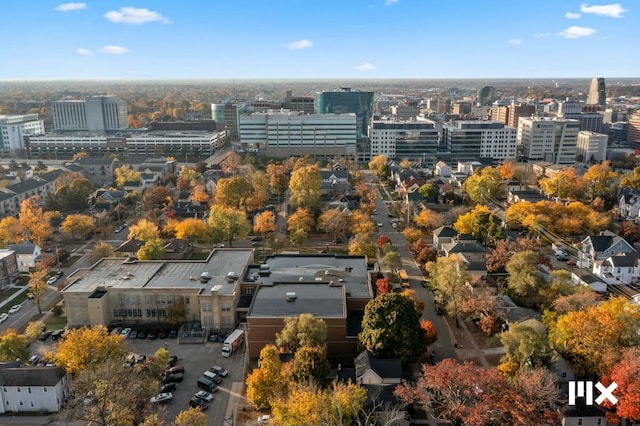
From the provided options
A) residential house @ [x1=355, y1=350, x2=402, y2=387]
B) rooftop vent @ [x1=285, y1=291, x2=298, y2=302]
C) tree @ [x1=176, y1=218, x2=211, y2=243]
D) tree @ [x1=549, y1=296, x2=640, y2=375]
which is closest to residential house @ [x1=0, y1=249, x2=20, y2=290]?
tree @ [x1=176, y1=218, x2=211, y2=243]

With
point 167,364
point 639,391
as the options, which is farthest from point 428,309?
point 167,364

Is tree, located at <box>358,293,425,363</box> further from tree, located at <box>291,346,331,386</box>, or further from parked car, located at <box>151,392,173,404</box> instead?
parked car, located at <box>151,392,173,404</box>

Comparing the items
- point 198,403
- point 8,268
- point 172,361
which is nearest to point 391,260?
point 172,361

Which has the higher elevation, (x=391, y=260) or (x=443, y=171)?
(x=443, y=171)

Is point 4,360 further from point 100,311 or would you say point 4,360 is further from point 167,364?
point 167,364

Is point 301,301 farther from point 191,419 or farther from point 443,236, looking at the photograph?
point 443,236

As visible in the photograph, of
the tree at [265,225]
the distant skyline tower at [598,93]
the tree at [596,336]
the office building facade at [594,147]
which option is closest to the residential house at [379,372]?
the tree at [596,336]
